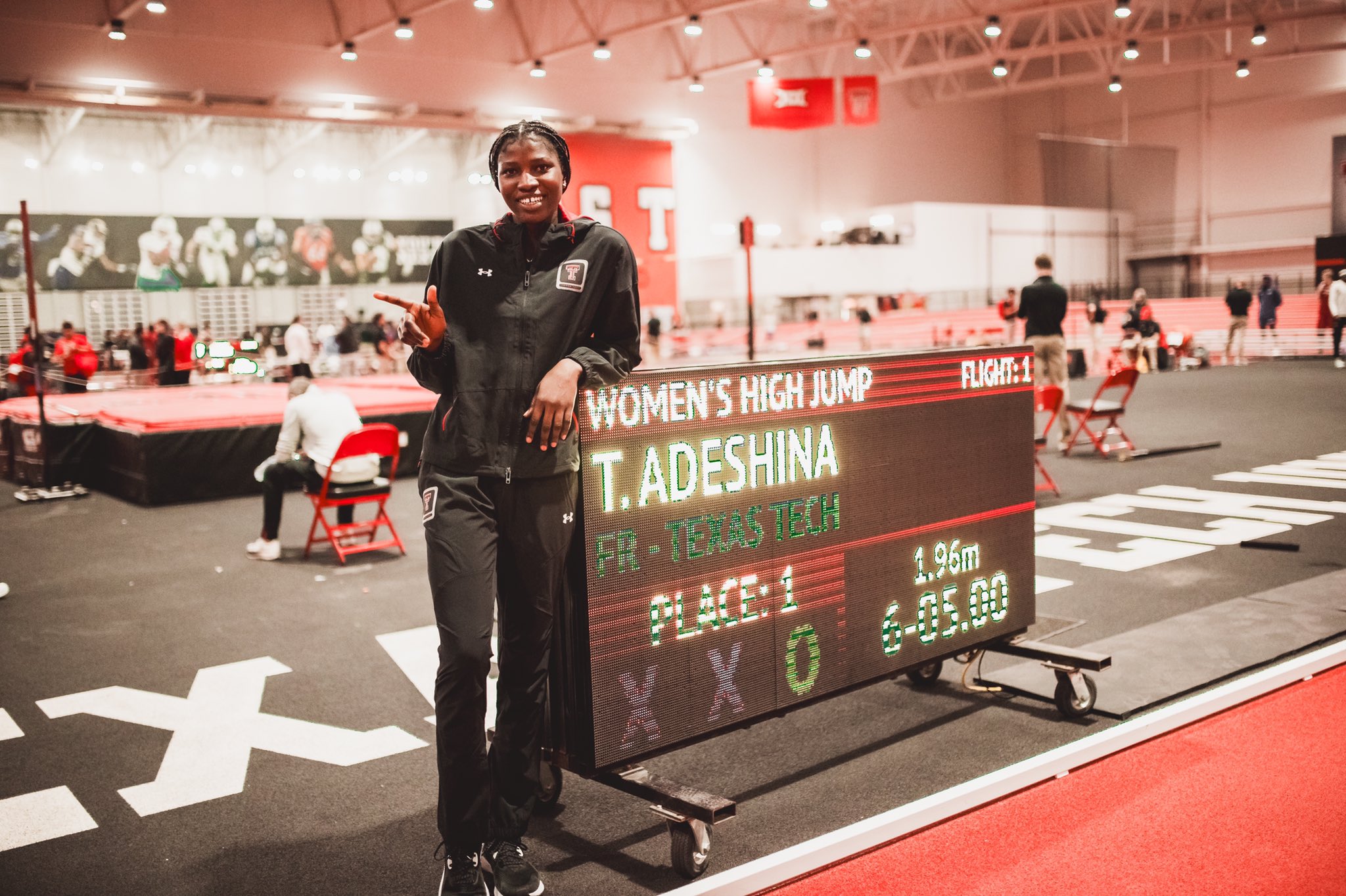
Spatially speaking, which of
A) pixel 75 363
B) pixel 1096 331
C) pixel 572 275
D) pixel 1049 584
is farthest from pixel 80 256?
pixel 572 275

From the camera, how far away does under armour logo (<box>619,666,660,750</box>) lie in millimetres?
2820

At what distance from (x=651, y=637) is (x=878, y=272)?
2620cm

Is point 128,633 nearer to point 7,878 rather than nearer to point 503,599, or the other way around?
point 7,878

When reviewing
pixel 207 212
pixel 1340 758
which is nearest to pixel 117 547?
pixel 1340 758

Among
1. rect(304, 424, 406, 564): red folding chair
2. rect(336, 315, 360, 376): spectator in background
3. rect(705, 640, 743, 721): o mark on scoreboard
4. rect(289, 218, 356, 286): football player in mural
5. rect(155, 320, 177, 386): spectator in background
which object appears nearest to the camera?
rect(705, 640, 743, 721): o mark on scoreboard

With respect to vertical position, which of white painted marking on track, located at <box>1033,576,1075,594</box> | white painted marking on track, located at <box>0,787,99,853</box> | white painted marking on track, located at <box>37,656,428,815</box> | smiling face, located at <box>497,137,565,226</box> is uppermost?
smiling face, located at <box>497,137,565,226</box>

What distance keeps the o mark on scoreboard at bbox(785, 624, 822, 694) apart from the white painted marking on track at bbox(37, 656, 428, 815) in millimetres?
1360

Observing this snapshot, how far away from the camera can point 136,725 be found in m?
4.03

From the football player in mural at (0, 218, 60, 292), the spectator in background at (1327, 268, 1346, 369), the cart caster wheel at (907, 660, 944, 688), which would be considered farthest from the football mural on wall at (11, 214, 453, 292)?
the cart caster wheel at (907, 660, 944, 688)

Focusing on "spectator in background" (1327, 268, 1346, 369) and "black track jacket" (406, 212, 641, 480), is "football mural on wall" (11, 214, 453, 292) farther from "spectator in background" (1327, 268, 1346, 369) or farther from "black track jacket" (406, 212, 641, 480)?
"black track jacket" (406, 212, 641, 480)

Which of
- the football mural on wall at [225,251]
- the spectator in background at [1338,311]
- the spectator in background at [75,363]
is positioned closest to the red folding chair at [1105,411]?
the spectator in background at [75,363]

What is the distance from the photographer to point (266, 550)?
7.04 m

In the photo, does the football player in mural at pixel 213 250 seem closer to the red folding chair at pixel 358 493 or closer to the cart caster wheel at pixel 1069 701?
the red folding chair at pixel 358 493

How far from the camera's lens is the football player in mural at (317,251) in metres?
24.8
